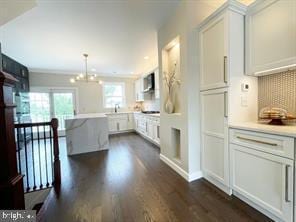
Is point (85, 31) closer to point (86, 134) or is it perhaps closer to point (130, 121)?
point (86, 134)

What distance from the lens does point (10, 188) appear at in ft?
2.73

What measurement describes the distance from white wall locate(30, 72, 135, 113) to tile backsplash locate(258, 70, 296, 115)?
573 cm

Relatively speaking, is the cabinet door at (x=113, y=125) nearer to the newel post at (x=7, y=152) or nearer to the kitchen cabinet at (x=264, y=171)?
the kitchen cabinet at (x=264, y=171)

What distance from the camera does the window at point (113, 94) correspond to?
272 inches

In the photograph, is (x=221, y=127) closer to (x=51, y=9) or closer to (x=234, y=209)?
(x=234, y=209)

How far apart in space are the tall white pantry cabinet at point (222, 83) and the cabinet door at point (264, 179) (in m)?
0.14

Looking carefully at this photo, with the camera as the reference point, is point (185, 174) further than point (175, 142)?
No

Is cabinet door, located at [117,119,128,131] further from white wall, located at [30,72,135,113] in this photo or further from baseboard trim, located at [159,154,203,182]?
baseboard trim, located at [159,154,203,182]

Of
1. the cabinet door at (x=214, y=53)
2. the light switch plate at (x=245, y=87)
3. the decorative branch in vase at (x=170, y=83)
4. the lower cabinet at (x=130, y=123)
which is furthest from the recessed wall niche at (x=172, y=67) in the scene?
the lower cabinet at (x=130, y=123)

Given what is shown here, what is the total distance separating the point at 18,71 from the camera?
486 cm

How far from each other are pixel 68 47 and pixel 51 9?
153 cm

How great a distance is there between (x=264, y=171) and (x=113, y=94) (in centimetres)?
630

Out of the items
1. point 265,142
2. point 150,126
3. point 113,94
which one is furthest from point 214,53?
point 113,94

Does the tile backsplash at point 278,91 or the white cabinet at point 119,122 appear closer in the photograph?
the tile backsplash at point 278,91
